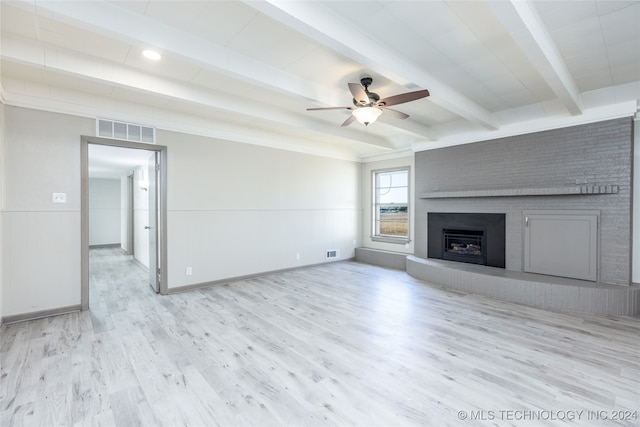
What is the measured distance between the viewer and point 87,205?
3.79 metres

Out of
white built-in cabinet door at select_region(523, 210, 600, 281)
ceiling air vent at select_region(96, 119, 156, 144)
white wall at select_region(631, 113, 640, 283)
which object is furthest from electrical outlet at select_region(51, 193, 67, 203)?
white wall at select_region(631, 113, 640, 283)

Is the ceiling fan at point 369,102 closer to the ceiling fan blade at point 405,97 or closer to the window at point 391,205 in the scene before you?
the ceiling fan blade at point 405,97

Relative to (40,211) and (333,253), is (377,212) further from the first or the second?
(40,211)

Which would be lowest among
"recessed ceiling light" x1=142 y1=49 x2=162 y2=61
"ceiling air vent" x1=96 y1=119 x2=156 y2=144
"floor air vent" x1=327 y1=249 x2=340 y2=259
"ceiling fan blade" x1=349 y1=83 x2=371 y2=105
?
"floor air vent" x1=327 y1=249 x2=340 y2=259

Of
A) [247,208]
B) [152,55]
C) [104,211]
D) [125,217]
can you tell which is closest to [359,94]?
[152,55]

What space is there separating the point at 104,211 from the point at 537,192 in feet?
37.3

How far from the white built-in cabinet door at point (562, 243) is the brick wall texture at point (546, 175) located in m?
0.08

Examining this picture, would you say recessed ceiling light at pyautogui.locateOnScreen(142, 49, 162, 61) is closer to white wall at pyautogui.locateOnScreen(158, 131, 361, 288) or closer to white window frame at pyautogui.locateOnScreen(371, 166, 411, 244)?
white wall at pyautogui.locateOnScreen(158, 131, 361, 288)

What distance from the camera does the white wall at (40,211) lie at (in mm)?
3352

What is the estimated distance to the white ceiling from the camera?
2223 millimetres

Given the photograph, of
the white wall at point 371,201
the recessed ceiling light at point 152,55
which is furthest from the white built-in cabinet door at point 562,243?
the recessed ceiling light at point 152,55

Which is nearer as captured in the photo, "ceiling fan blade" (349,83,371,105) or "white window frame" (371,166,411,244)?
"ceiling fan blade" (349,83,371,105)

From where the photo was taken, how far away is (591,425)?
5.85 feet

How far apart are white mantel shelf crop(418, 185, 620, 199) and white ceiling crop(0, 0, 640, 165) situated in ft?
3.07
